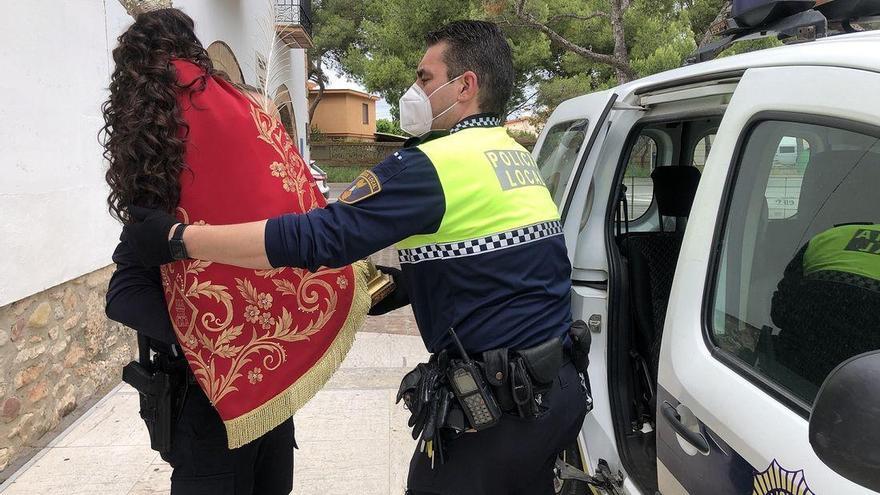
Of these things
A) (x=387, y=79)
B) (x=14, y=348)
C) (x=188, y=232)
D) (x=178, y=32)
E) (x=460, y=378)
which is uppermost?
(x=387, y=79)

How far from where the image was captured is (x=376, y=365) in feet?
16.5

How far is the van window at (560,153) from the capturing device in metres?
2.70

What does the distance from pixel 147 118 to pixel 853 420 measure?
5.15 feet

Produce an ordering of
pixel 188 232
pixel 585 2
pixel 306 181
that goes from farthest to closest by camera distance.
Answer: pixel 585 2
pixel 306 181
pixel 188 232

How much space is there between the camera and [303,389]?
1.86 metres

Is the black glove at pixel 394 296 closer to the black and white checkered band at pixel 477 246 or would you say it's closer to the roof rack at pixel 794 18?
the black and white checkered band at pixel 477 246

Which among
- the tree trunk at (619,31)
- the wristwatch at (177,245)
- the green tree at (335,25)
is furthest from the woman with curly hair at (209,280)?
the green tree at (335,25)

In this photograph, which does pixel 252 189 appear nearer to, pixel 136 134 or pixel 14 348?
pixel 136 134

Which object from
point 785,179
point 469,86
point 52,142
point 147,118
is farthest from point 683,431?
point 52,142

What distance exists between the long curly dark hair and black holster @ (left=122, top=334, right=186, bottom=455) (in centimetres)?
50

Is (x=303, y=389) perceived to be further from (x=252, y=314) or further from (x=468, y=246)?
(x=468, y=246)

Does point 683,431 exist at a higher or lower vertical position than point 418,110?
lower

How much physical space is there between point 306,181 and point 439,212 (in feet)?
1.82

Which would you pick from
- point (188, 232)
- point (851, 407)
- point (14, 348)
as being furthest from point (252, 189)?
point (14, 348)
